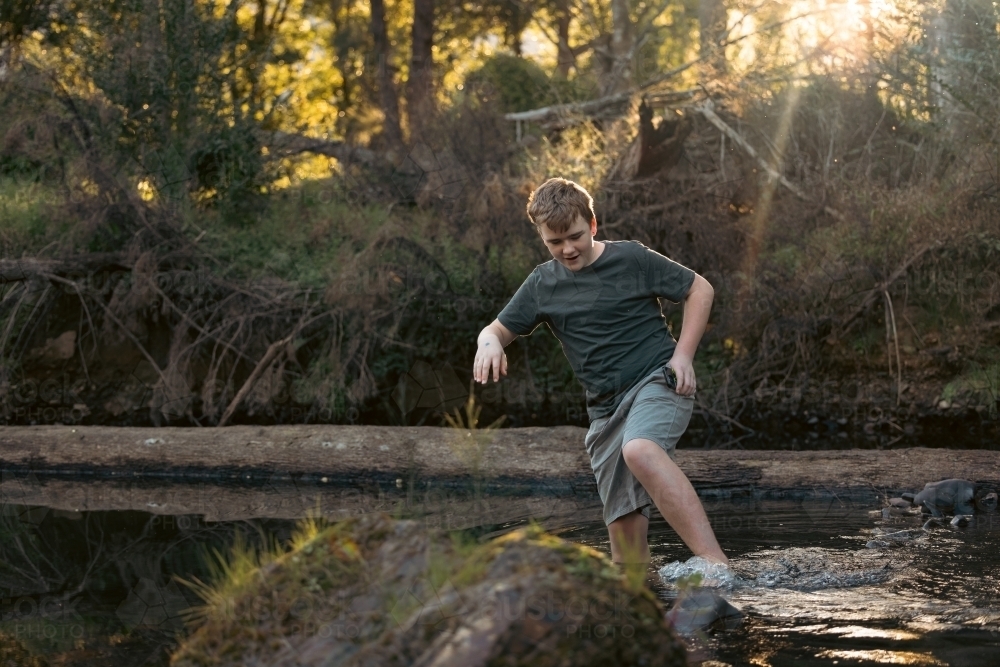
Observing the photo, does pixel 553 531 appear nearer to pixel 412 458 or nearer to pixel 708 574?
pixel 708 574

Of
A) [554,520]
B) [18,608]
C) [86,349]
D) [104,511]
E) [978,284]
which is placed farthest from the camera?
[86,349]

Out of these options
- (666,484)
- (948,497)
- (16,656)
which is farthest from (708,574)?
(16,656)

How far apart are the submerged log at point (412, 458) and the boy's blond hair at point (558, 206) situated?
94.3 inches

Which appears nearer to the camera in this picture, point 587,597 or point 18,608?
point 587,597

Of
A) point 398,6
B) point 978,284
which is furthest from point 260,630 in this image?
point 398,6

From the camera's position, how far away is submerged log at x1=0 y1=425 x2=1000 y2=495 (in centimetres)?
709

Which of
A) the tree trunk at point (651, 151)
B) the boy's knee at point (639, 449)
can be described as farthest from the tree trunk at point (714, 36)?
the boy's knee at point (639, 449)

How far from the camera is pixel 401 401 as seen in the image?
11.0 m

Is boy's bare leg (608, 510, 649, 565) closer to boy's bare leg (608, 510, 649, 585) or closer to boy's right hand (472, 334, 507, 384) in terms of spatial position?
boy's bare leg (608, 510, 649, 585)

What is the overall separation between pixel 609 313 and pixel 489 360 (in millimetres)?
781

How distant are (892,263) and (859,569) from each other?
231 inches

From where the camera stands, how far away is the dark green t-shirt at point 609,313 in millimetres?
5055

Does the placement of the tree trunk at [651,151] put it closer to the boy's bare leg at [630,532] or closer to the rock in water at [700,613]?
the boy's bare leg at [630,532]

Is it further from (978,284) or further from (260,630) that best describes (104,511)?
(978,284)
